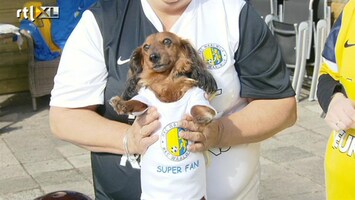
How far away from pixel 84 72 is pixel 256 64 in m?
0.63

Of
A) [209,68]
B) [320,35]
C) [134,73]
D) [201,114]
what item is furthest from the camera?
[320,35]

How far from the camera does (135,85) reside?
2.02m

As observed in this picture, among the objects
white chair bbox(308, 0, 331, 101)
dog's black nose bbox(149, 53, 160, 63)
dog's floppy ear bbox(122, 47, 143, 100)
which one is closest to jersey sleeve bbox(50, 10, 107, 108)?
dog's floppy ear bbox(122, 47, 143, 100)

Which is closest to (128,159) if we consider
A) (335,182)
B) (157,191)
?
(157,191)

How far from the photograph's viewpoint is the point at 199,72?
1997 millimetres

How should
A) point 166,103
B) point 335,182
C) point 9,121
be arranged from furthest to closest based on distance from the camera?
point 9,121 → point 335,182 → point 166,103

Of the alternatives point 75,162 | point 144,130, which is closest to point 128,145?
point 144,130

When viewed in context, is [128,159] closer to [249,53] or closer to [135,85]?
[135,85]

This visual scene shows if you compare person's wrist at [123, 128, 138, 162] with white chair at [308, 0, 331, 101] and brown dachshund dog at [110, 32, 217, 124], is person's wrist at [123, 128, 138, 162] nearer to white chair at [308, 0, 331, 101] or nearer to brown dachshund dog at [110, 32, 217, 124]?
brown dachshund dog at [110, 32, 217, 124]

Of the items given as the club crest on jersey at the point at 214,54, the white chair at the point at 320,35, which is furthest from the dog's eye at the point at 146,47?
the white chair at the point at 320,35

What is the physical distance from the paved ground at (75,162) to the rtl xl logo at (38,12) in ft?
4.83

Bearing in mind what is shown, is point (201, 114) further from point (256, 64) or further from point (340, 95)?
point (340, 95)

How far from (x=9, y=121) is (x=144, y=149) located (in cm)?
567

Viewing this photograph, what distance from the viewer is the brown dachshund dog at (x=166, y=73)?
6.40 ft
